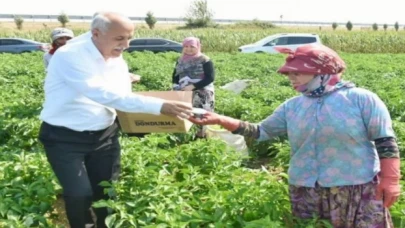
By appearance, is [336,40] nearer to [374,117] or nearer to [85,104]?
[85,104]

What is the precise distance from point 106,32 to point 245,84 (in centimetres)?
827

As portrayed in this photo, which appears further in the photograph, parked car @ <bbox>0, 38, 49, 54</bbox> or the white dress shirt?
parked car @ <bbox>0, 38, 49, 54</bbox>

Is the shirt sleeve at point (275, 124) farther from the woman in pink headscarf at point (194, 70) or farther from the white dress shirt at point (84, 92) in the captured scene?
the woman in pink headscarf at point (194, 70)

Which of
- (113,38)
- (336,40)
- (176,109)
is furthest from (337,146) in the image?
(336,40)

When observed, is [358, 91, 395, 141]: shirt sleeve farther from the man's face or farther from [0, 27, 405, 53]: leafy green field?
[0, 27, 405, 53]: leafy green field

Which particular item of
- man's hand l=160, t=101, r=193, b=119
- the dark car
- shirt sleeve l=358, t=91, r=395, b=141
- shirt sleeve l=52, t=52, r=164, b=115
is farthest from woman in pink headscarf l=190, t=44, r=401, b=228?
the dark car

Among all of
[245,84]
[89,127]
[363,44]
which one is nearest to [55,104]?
[89,127]

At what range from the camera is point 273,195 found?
3.25m

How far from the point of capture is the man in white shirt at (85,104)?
3182 mm

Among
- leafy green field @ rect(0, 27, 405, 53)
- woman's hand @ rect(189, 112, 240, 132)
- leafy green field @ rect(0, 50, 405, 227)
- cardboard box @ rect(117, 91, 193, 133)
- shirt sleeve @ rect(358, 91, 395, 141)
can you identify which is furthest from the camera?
leafy green field @ rect(0, 27, 405, 53)

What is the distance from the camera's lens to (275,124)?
10.4 ft

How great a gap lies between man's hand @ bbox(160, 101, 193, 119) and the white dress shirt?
0.04m

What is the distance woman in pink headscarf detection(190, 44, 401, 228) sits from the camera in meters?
2.74

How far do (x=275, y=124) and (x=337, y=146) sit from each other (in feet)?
1.45
